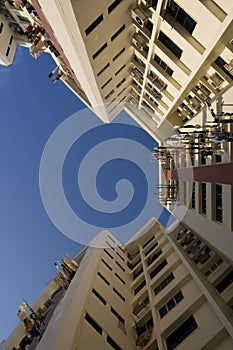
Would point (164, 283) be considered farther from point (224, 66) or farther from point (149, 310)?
point (224, 66)

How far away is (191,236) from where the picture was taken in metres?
23.7

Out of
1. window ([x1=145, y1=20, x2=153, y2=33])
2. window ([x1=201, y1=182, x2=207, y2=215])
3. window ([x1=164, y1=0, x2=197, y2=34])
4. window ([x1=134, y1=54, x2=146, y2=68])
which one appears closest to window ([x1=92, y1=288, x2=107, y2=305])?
window ([x1=201, y1=182, x2=207, y2=215])

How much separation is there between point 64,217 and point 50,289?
967 cm

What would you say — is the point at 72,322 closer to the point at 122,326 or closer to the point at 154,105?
the point at 122,326

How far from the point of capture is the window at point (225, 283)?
1415 centimetres

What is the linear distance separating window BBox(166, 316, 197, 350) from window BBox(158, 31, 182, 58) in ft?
35.5

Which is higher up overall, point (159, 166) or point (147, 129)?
point (147, 129)

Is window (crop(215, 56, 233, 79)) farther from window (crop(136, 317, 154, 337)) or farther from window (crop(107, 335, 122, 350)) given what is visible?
window (crop(107, 335, 122, 350))

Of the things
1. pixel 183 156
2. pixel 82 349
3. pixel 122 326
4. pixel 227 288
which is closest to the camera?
pixel 82 349

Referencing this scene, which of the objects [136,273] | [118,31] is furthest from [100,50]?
[136,273]

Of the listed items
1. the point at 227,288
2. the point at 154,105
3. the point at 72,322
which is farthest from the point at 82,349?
the point at 154,105

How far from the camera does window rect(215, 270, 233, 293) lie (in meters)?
14.1

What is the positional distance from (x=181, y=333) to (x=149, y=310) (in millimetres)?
3005

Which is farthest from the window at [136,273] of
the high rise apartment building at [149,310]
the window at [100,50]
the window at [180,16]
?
the window at [180,16]
